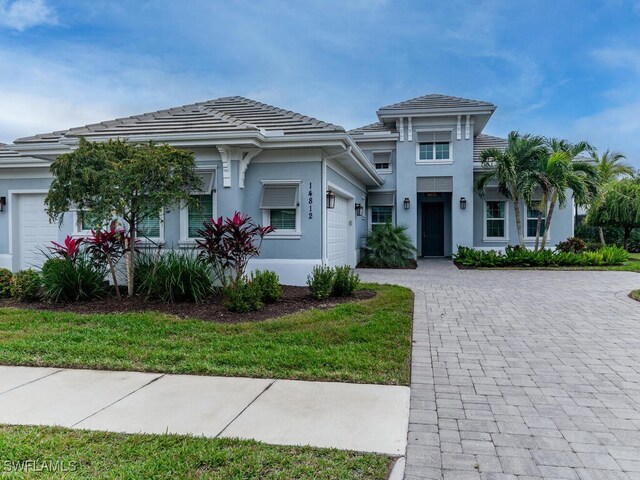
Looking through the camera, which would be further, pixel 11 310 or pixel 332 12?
pixel 332 12

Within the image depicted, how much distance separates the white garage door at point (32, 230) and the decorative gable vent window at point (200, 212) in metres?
4.84

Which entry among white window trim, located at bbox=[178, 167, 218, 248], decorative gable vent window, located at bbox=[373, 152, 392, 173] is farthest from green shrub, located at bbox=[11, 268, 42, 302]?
decorative gable vent window, located at bbox=[373, 152, 392, 173]

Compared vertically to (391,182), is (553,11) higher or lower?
higher

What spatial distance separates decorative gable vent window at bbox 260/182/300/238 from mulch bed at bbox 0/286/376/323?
2.01 m

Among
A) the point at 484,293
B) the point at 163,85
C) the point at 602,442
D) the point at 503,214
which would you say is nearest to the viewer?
the point at 602,442

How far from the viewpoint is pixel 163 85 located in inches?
609

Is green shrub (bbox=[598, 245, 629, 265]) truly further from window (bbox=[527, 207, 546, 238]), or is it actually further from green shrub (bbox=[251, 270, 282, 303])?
→ green shrub (bbox=[251, 270, 282, 303])

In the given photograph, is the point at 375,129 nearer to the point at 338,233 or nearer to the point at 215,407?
the point at 338,233

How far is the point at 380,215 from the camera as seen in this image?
60.7 feet

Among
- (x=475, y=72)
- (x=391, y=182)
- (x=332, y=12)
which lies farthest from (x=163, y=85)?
(x=475, y=72)

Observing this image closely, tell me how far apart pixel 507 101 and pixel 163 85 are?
1525cm

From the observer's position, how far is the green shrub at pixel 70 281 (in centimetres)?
818

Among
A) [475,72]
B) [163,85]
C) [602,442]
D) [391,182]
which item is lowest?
[602,442]

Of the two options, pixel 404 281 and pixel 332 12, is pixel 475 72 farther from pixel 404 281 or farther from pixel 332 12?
pixel 404 281
